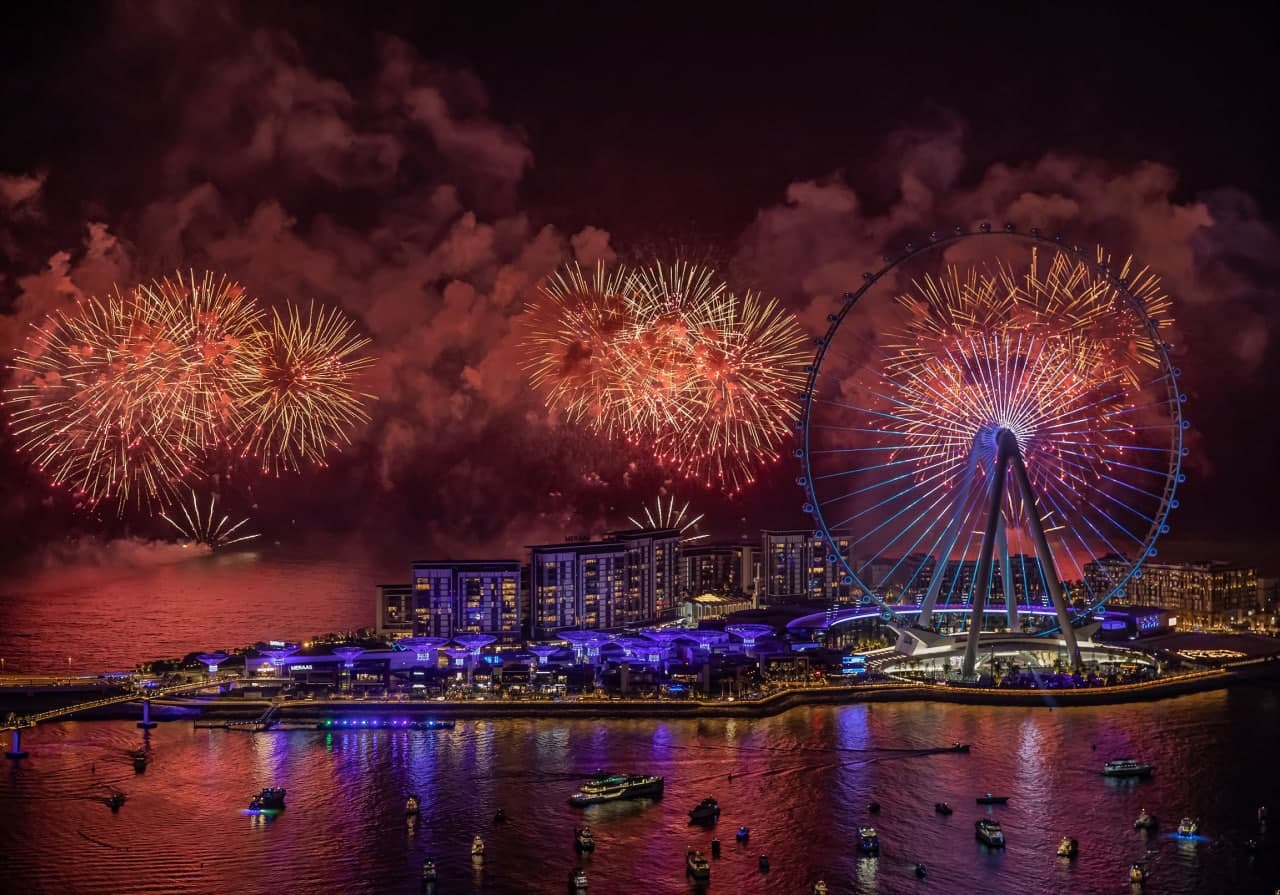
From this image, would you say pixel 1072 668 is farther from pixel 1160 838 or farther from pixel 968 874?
pixel 968 874

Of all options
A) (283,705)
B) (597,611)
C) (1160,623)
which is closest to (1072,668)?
(1160,623)

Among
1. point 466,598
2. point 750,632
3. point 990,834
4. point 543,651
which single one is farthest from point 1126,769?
point 466,598

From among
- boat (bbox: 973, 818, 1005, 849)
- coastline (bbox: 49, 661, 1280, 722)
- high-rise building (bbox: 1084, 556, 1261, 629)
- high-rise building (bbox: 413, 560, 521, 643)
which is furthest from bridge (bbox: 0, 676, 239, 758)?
high-rise building (bbox: 1084, 556, 1261, 629)

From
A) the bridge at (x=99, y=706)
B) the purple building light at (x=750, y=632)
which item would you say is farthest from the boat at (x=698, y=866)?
the purple building light at (x=750, y=632)

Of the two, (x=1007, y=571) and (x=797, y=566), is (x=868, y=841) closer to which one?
(x=1007, y=571)

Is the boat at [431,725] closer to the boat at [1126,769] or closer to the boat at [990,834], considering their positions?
the boat at [990,834]
